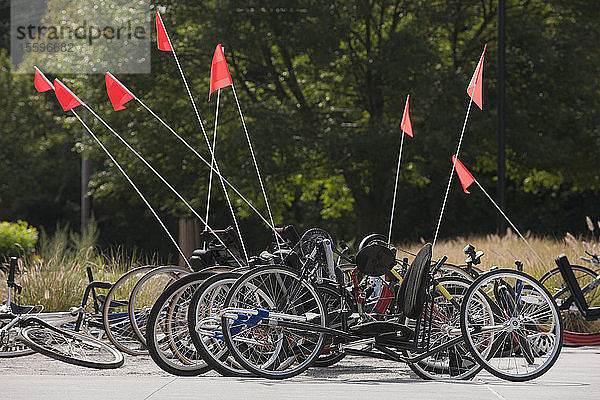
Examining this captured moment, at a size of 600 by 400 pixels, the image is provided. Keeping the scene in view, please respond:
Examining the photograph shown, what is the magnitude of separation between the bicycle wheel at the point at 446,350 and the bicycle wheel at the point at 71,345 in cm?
236

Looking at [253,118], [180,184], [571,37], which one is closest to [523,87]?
A: [571,37]

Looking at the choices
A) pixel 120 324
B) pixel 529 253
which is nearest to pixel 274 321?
pixel 120 324

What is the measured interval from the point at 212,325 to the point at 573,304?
356cm

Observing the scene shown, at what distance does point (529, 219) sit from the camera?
93.8 ft

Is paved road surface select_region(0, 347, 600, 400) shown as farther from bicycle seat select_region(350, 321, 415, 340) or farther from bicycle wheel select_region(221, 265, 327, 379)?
bicycle seat select_region(350, 321, 415, 340)

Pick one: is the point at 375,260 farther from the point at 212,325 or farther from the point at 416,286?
the point at 212,325

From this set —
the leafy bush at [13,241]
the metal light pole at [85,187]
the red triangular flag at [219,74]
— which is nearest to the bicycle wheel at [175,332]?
the red triangular flag at [219,74]

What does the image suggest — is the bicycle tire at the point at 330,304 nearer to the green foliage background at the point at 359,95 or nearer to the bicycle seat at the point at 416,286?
the bicycle seat at the point at 416,286

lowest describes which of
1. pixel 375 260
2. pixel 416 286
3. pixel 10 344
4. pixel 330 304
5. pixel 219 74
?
pixel 10 344

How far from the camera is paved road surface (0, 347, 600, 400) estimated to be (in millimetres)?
6016

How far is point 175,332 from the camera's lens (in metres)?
7.08

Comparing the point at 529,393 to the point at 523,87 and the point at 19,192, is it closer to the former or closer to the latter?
the point at 523,87

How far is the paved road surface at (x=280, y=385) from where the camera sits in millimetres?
6016

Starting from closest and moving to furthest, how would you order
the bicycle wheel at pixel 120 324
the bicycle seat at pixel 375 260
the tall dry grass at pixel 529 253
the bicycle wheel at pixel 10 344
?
the bicycle seat at pixel 375 260 < the bicycle wheel at pixel 10 344 < the bicycle wheel at pixel 120 324 < the tall dry grass at pixel 529 253
